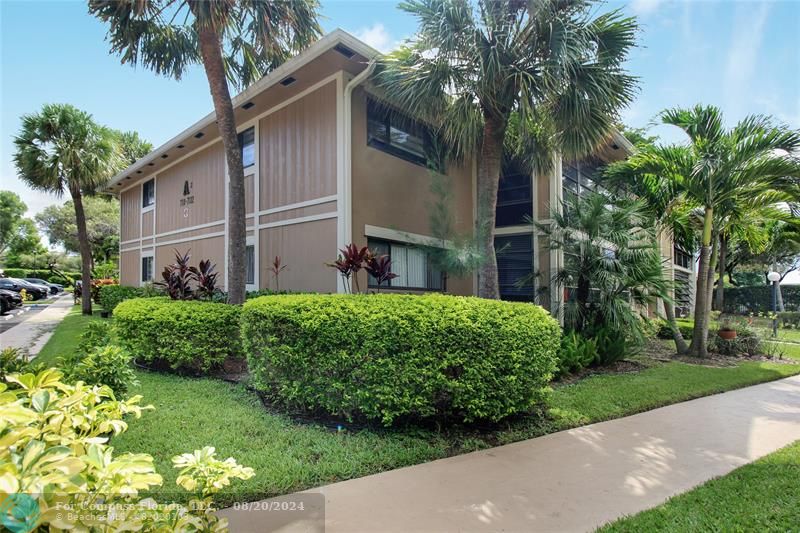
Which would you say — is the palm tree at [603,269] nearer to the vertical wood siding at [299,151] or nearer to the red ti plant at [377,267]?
the red ti plant at [377,267]

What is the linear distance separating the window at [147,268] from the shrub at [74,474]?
16.7 m

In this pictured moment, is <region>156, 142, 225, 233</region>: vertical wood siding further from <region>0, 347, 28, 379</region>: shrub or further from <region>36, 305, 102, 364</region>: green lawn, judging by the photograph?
<region>0, 347, 28, 379</region>: shrub

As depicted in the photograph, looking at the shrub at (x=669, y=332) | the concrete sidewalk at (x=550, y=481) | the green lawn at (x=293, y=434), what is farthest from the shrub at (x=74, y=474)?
the shrub at (x=669, y=332)

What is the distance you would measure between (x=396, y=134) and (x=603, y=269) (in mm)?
5608

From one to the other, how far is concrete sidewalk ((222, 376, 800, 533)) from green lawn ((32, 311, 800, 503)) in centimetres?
18

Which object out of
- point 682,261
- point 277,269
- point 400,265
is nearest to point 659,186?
point 400,265

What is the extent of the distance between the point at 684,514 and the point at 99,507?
3.64 m

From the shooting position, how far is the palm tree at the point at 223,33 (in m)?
7.93

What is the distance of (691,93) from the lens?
1060 cm

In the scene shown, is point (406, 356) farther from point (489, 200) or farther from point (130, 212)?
point (130, 212)

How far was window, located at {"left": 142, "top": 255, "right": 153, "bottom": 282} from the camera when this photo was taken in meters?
16.3

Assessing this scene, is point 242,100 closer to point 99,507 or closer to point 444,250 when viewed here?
point 444,250

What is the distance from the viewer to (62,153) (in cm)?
1457

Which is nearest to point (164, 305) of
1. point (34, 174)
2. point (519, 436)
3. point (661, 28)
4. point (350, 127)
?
point (350, 127)
